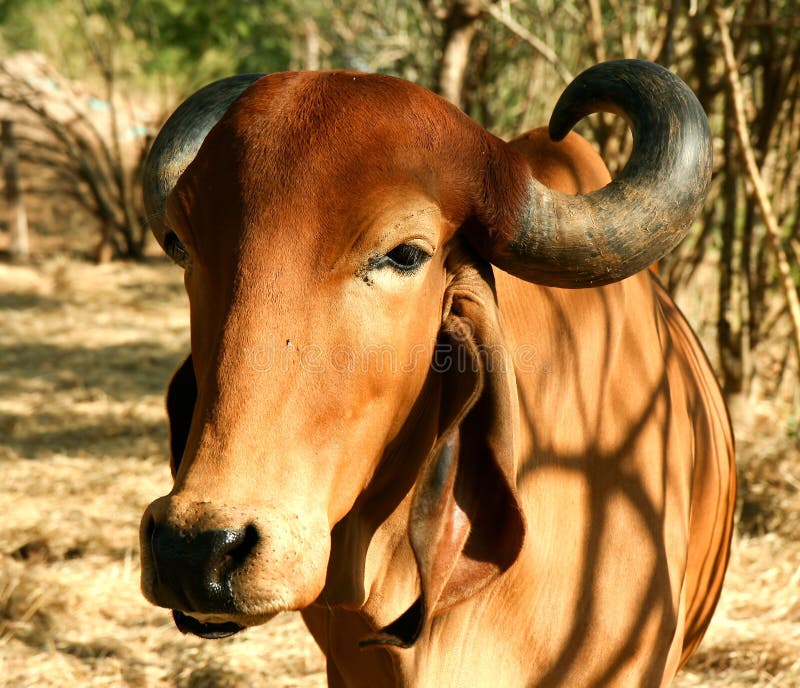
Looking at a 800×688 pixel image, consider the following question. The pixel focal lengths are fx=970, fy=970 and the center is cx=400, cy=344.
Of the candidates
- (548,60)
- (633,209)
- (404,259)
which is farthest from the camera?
(548,60)

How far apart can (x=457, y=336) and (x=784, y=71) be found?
4146 mm

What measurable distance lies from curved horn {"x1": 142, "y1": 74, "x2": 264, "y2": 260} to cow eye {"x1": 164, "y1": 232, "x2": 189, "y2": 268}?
16 centimetres

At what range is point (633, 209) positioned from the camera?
2000 mm

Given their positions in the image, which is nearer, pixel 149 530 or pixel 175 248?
pixel 149 530

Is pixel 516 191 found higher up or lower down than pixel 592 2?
lower down

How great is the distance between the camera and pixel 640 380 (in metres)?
2.47

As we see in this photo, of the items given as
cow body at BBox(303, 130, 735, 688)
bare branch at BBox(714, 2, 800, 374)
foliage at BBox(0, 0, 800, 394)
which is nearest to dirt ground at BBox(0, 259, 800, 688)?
foliage at BBox(0, 0, 800, 394)

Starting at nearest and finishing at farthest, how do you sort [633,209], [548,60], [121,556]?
[633,209]
[121,556]
[548,60]

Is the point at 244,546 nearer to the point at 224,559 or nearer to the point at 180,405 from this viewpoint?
the point at 224,559

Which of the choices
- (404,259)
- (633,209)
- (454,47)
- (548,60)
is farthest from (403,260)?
(548,60)

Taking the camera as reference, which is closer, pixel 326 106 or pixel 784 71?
pixel 326 106

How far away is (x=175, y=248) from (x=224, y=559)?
879mm

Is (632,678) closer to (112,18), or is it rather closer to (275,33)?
(112,18)

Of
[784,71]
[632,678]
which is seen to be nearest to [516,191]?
[632,678]
